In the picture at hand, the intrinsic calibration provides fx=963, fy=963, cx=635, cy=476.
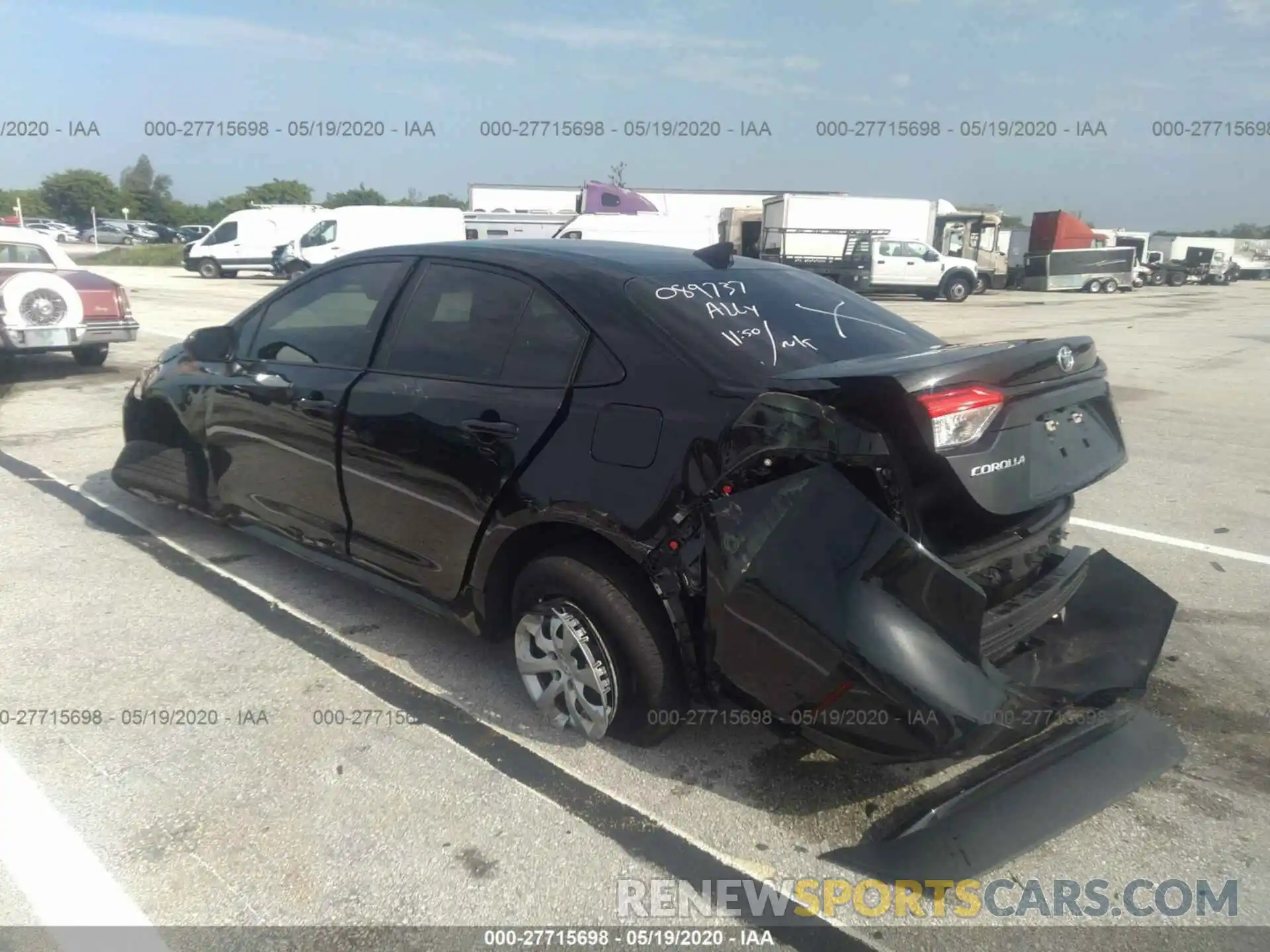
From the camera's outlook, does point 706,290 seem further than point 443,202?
No

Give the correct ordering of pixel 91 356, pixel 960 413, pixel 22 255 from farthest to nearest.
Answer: pixel 91 356
pixel 22 255
pixel 960 413

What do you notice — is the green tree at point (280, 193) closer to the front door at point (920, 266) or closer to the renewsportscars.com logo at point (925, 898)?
the front door at point (920, 266)

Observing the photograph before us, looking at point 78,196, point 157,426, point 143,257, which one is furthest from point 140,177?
point 157,426

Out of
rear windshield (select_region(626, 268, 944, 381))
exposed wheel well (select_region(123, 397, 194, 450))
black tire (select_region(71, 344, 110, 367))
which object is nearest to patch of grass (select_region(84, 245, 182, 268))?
black tire (select_region(71, 344, 110, 367))

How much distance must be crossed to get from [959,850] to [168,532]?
4.54 metres

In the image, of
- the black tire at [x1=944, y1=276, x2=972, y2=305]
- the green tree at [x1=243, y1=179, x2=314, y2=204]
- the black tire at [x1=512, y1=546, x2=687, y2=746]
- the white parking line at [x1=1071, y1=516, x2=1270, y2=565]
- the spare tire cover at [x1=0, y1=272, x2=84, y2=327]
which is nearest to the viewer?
the black tire at [x1=512, y1=546, x2=687, y2=746]

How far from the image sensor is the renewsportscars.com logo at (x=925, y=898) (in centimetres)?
254

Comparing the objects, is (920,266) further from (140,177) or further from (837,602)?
(140,177)

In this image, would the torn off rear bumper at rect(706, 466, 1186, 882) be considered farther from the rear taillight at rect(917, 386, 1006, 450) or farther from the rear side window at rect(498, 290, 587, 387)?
the rear side window at rect(498, 290, 587, 387)

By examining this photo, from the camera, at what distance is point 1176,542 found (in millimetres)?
5449

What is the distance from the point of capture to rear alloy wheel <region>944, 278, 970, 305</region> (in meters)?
28.5

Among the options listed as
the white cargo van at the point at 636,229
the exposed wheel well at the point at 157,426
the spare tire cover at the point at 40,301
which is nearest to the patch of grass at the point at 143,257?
the white cargo van at the point at 636,229

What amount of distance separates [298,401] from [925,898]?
3.05 m

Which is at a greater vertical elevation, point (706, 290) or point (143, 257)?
point (706, 290)
